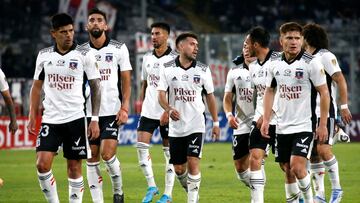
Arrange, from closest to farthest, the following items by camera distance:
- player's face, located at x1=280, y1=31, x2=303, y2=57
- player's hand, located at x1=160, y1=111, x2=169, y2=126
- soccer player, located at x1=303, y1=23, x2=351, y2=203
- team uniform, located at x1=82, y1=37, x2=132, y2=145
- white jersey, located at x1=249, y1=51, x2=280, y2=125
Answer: player's face, located at x1=280, y1=31, x2=303, y2=57 → soccer player, located at x1=303, y1=23, x2=351, y2=203 → white jersey, located at x1=249, y1=51, x2=280, y2=125 → team uniform, located at x1=82, y1=37, x2=132, y2=145 → player's hand, located at x1=160, y1=111, x2=169, y2=126

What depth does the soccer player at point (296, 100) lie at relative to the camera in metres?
11.9

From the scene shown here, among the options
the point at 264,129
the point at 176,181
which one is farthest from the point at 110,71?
the point at 176,181

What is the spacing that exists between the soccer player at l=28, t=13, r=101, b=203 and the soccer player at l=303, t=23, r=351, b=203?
10.4ft

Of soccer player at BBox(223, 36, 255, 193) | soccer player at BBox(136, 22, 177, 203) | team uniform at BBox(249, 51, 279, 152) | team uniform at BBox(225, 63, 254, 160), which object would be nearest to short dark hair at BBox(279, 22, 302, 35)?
team uniform at BBox(249, 51, 279, 152)

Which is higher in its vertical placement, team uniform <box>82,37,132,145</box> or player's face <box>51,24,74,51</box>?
player's face <box>51,24,74,51</box>

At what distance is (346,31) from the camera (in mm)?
33594

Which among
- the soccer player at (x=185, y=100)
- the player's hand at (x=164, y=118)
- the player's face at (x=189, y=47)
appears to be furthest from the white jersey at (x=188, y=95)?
the player's hand at (x=164, y=118)

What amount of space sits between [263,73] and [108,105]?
2.23m

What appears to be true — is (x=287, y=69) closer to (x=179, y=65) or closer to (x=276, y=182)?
(x=179, y=65)

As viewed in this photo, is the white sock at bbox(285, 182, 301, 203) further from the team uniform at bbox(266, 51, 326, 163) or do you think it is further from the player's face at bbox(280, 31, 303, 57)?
the player's face at bbox(280, 31, 303, 57)

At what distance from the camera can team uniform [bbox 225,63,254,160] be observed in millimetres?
14148

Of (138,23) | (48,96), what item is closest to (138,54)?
(138,23)

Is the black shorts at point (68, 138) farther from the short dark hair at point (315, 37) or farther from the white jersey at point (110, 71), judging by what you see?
the short dark hair at point (315, 37)

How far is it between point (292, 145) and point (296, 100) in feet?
1.81
